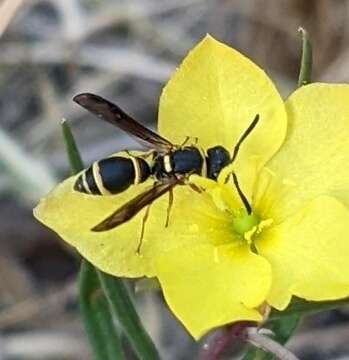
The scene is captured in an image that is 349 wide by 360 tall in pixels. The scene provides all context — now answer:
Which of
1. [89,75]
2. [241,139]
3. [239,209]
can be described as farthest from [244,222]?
[89,75]

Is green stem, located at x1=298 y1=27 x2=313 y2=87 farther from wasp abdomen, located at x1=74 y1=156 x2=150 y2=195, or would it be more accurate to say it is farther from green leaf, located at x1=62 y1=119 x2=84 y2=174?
green leaf, located at x1=62 y1=119 x2=84 y2=174

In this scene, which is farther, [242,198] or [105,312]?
[105,312]

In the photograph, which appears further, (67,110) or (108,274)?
(67,110)

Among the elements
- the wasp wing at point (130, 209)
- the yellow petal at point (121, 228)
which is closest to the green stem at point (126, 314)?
the yellow petal at point (121, 228)

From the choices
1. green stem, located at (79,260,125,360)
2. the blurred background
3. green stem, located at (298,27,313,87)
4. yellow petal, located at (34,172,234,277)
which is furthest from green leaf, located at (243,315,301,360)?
the blurred background

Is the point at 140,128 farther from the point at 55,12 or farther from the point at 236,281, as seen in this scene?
the point at 55,12

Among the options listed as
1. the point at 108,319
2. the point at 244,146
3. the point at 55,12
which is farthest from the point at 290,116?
the point at 55,12

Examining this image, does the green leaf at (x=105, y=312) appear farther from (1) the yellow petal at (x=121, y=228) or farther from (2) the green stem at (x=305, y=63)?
(2) the green stem at (x=305, y=63)

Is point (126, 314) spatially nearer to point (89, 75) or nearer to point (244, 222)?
point (244, 222)
